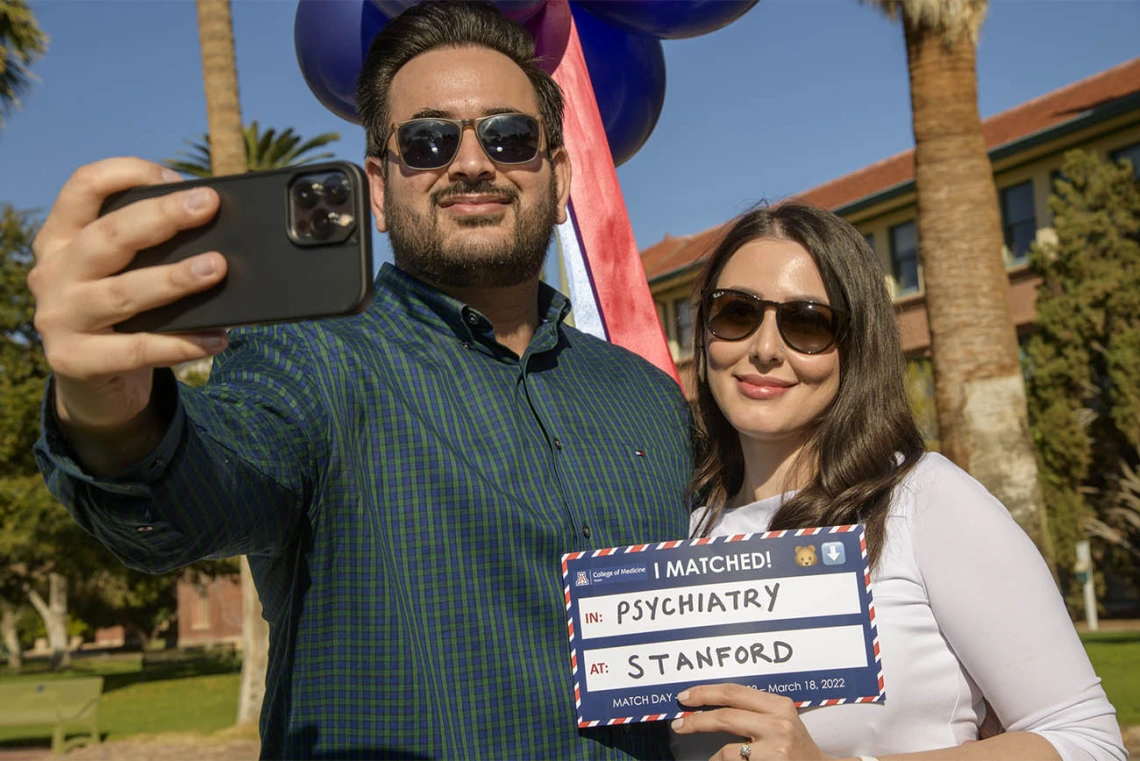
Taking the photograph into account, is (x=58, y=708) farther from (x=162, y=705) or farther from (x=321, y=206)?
(x=321, y=206)

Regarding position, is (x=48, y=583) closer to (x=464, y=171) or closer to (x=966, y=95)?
(x=966, y=95)

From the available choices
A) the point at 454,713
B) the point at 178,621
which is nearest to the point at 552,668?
the point at 454,713

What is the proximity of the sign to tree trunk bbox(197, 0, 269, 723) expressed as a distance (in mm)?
11679

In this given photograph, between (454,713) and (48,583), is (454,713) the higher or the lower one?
the lower one

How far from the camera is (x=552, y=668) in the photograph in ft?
7.45

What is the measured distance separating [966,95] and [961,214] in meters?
1.07

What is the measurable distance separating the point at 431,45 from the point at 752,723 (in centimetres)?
165

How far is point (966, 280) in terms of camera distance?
347 inches

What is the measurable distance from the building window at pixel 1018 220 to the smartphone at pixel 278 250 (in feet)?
88.9

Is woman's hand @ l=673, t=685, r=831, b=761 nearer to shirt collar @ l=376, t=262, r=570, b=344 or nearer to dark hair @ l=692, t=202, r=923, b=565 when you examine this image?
dark hair @ l=692, t=202, r=923, b=565

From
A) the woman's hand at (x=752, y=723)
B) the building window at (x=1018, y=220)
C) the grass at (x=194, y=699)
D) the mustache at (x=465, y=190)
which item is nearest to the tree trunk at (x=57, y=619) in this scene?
the grass at (x=194, y=699)

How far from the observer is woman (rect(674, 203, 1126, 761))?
7.39ft

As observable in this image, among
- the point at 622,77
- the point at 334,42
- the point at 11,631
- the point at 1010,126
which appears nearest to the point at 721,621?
the point at 334,42

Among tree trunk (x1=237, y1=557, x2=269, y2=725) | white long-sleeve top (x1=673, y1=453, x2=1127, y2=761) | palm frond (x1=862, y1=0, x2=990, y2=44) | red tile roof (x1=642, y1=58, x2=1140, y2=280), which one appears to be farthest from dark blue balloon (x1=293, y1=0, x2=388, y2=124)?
red tile roof (x1=642, y1=58, x2=1140, y2=280)
